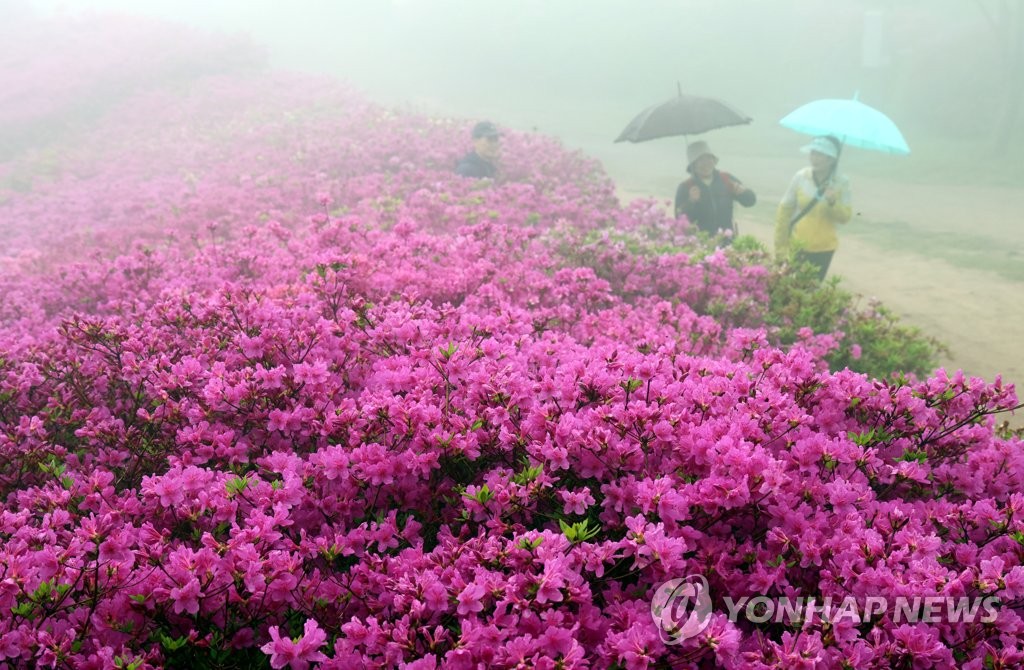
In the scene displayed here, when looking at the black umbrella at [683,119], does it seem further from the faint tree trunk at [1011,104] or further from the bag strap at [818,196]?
the faint tree trunk at [1011,104]

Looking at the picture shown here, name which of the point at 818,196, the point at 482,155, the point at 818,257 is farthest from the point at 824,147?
the point at 482,155

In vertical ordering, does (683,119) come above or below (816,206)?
above

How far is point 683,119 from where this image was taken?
9508 mm

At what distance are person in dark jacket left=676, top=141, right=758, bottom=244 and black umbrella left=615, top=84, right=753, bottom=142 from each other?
2.24ft

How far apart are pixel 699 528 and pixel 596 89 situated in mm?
41988

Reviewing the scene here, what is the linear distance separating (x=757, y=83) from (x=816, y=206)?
1369 inches

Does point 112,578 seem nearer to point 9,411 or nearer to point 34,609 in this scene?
point 34,609

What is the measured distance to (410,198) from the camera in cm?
948

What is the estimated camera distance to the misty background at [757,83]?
46.4 feet

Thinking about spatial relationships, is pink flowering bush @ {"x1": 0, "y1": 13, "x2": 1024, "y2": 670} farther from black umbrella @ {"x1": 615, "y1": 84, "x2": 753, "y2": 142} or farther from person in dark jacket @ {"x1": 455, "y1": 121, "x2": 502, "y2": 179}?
person in dark jacket @ {"x1": 455, "y1": 121, "x2": 502, "y2": 179}

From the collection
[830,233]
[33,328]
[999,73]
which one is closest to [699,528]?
[33,328]

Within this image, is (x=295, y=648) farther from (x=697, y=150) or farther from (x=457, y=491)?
(x=697, y=150)

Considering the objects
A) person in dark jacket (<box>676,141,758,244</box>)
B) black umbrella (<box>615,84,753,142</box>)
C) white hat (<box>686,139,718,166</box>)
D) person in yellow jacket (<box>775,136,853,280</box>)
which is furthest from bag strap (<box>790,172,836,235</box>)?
black umbrella (<box>615,84,753,142</box>)

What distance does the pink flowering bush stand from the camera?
1911 millimetres
